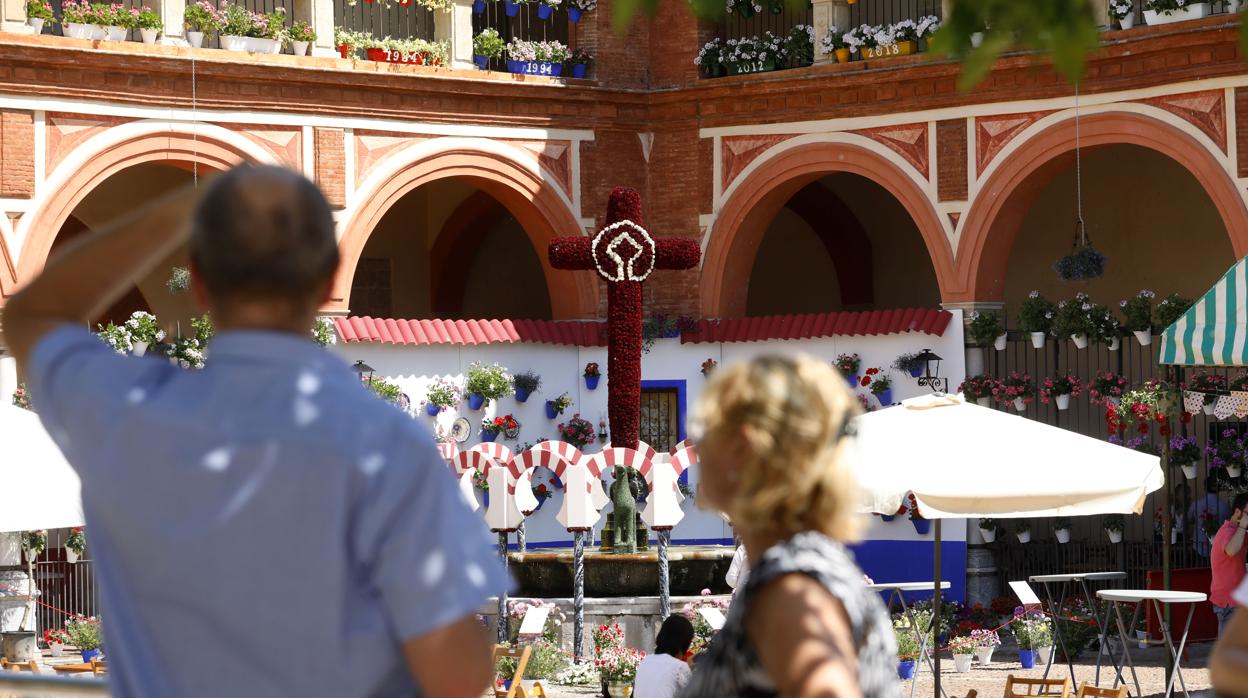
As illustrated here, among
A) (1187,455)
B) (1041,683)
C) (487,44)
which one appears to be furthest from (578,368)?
(1041,683)

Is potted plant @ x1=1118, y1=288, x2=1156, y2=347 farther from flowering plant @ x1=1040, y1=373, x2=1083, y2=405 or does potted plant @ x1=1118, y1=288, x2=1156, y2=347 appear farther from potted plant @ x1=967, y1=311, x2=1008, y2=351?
potted plant @ x1=967, y1=311, x2=1008, y2=351

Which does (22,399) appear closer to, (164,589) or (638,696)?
(638,696)

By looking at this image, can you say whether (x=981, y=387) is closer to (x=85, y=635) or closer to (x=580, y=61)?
(x=580, y=61)

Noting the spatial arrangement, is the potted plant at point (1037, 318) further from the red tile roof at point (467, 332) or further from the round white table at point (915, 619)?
the red tile roof at point (467, 332)

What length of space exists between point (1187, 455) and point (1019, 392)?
1.74 meters

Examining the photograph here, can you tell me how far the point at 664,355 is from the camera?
758 inches

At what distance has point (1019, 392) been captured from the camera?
17.1 meters

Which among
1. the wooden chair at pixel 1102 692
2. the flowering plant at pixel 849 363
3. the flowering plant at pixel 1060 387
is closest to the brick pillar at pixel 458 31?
the flowering plant at pixel 849 363

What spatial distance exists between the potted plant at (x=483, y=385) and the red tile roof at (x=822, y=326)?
2.13 meters

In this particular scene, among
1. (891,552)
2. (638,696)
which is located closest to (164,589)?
(638,696)

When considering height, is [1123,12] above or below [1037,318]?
above

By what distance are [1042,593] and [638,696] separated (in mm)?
9930

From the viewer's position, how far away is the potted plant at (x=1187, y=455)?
16.0 m

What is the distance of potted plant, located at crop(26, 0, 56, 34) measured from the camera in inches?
634
